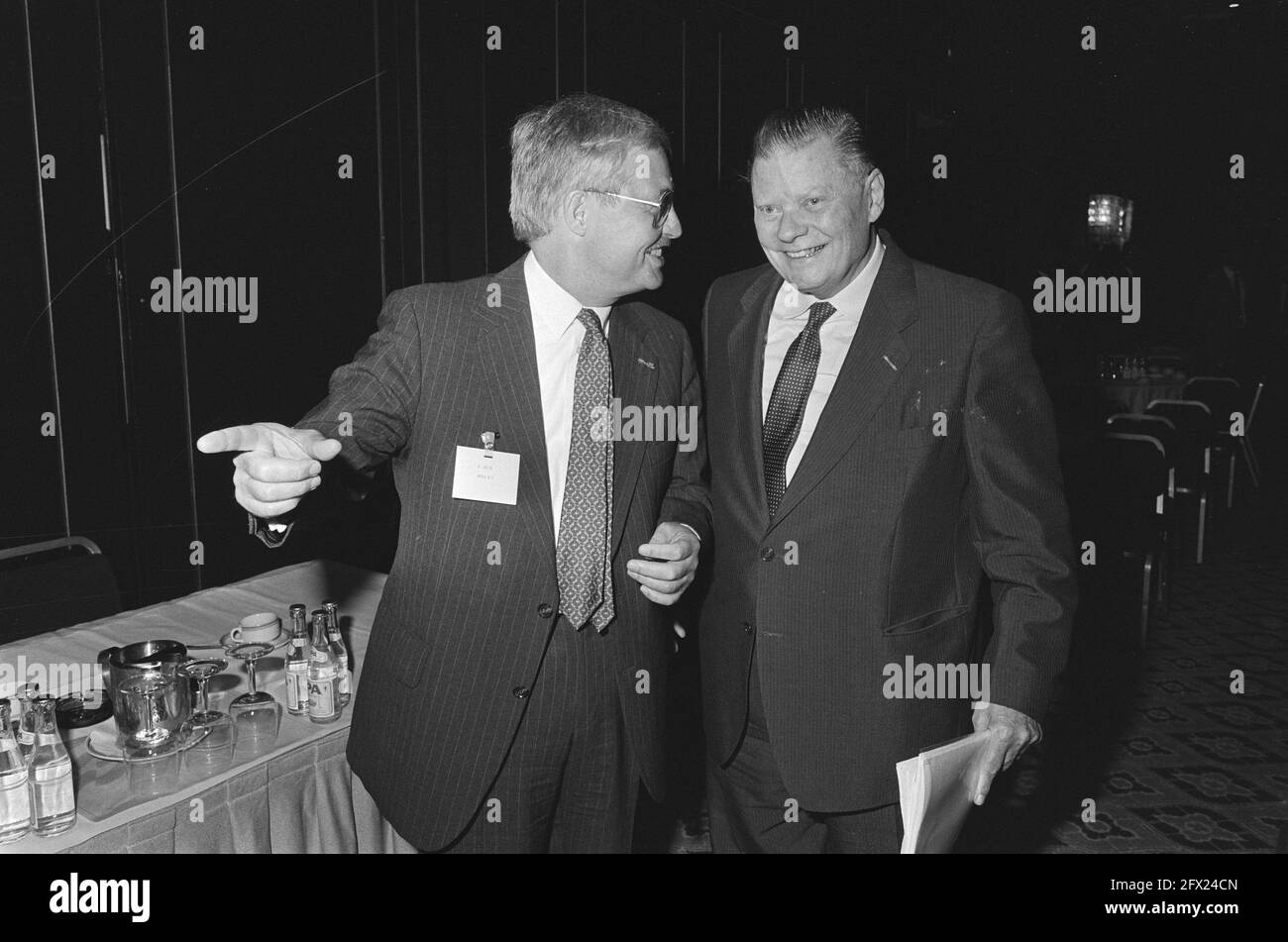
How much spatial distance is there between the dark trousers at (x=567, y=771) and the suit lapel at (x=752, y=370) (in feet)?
1.51

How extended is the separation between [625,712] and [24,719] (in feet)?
3.64

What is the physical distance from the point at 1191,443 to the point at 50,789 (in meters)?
6.71

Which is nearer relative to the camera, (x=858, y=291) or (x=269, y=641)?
(x=858, y=291)

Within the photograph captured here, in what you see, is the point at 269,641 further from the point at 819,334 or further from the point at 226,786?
the point at 819,334

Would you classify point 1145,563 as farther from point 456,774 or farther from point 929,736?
point 456,774

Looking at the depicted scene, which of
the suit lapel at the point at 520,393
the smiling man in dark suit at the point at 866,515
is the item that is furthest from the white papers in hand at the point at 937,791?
the suit lapel at the point at 520,393

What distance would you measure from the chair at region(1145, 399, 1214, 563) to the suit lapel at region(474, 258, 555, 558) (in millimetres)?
5424

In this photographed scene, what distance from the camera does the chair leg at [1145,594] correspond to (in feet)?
17.1

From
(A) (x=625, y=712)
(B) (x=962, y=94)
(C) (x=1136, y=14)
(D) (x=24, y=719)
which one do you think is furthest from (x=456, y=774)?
(C) (x=1136, y=14)

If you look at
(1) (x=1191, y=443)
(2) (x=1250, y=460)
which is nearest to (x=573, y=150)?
(1) (x=1191, y=443)

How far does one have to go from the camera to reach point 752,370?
6.73 ft

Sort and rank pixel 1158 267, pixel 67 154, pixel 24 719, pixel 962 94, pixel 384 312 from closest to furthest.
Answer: pixel 24 719, pixel 384 312, pixel 67 154, pixel 962 94, pixel 1158 267

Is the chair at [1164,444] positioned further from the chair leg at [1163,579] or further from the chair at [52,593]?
the chair at [52,593]

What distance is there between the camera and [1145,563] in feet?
17.1
